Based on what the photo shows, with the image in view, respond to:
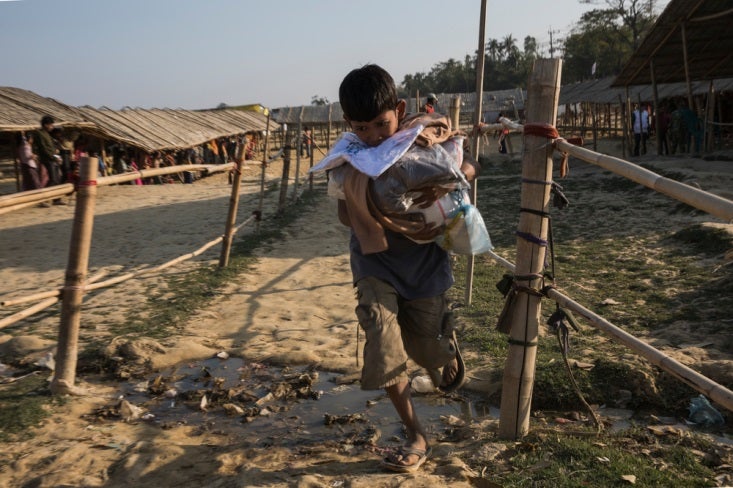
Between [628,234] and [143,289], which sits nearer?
[143,289]

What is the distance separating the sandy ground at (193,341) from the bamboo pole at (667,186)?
1.17 m

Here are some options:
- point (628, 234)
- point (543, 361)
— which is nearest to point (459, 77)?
point (628, 234)

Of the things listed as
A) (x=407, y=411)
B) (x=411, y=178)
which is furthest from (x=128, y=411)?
(x=411, y=178)

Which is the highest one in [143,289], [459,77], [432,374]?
[459,77]

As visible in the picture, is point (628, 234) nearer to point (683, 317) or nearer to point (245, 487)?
point (683, 317)

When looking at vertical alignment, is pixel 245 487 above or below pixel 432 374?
below

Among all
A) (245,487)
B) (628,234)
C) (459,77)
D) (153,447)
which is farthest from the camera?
(459,77)

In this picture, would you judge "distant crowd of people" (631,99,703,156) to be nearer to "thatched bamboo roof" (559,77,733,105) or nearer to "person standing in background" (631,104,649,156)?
"person standing in background" (631,104,649,156)

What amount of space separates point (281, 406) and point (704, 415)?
6.53 feet

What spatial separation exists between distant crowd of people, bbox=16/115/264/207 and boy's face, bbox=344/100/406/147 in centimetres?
173

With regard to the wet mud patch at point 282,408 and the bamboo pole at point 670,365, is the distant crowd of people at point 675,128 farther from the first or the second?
the bamboo pole at point 670,365

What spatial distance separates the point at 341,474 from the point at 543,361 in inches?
60.5

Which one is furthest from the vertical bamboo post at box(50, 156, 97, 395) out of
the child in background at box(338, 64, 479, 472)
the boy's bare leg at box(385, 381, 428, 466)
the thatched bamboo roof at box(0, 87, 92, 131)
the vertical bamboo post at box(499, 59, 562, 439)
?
the thatched bamboo roof at box(0, 87, 92, 131)

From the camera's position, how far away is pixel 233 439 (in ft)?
9.26
